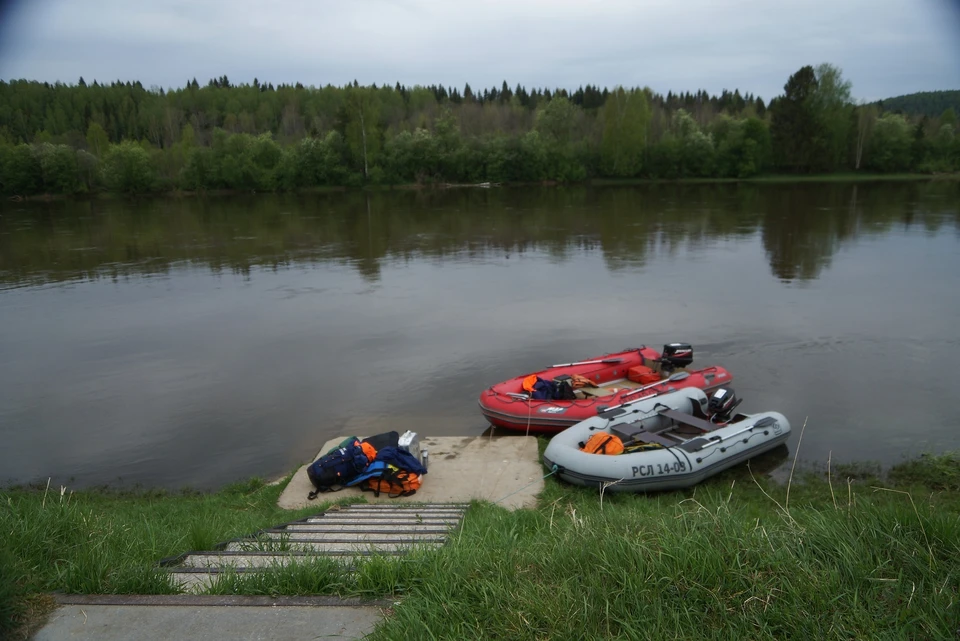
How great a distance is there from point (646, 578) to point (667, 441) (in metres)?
6.52

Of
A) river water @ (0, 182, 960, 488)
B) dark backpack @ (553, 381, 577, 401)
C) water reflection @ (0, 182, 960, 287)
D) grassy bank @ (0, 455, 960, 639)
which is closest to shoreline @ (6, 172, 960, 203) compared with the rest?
water reflection @ (0, 182, 960, 287)

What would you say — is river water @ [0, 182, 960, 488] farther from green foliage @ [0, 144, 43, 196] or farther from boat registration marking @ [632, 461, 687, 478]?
green foliage @ [0, 144, 43, 196]

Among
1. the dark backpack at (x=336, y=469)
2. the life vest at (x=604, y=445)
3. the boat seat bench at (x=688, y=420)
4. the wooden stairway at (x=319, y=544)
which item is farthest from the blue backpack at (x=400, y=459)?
the boat seat bench at (x=688, y=420)

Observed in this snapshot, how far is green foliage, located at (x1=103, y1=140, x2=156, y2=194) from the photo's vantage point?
6269 centimetres

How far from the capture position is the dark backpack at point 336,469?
27.6 ft

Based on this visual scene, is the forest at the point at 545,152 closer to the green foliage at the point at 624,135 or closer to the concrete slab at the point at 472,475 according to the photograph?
the green foliage at the point at 624,135

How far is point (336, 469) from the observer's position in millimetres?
8500

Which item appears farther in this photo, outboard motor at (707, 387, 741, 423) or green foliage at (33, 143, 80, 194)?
green foliage at (33, 143, 80, 194)

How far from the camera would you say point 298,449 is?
1095cm

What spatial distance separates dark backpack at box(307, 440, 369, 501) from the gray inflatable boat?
2.53 m

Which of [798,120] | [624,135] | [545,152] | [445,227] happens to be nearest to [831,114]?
[798,120]

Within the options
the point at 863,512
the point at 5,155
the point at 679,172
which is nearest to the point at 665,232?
the point at 863,512

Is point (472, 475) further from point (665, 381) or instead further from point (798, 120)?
point (798, 120)

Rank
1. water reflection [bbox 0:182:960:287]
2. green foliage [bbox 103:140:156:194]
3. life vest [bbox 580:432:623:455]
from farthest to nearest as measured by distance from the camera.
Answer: green foliage [bbox 103:140:156:194], water reflection [bbox 0:182:960:287], life vest [bbox 580:432:623:455]
